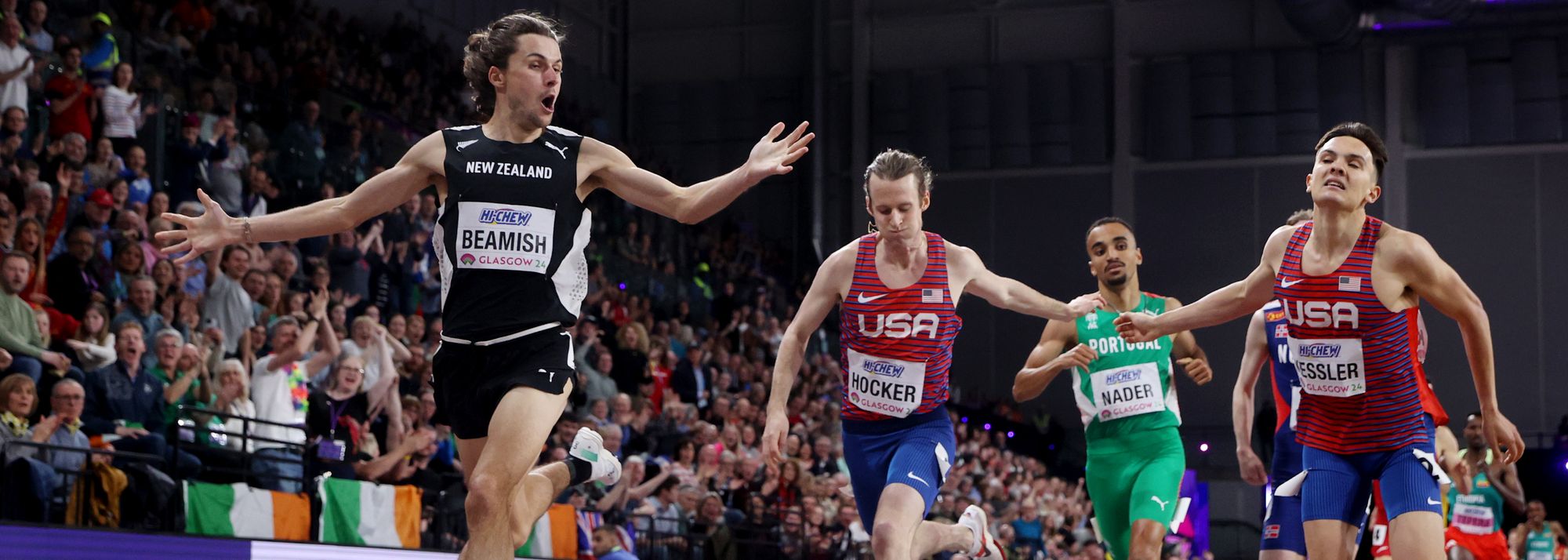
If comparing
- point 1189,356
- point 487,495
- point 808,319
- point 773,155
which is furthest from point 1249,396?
point 487,495

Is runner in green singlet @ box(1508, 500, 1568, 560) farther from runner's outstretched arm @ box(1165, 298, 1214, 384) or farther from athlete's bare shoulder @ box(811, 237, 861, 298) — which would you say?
athlete's bare shoulder @ box(811, 237, 861, 298)

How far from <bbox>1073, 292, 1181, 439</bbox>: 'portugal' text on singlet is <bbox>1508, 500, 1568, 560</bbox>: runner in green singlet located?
948 centimetres

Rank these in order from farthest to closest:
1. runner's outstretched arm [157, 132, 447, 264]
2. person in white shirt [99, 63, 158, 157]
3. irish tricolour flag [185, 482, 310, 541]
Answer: person in white shirt [99, 63, 158, 157] < irish tricolour flag [185, 482, 310, 541] < runner's outstretched arm [157, 132, 447, 264]

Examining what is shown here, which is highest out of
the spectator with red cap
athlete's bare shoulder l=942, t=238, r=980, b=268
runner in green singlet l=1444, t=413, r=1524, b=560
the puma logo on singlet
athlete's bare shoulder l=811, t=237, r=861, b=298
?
the spectator with red cap

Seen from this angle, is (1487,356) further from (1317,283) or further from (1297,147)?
(1297,147)

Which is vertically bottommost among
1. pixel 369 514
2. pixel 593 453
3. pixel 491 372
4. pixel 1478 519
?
pixel 1478 519

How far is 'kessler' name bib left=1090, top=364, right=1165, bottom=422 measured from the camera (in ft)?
28.2

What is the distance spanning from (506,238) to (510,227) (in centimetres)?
4

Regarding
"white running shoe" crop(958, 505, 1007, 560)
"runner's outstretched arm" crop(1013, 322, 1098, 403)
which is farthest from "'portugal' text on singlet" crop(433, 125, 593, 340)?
"white running shoe" crop(958, 505, 1007, 560)

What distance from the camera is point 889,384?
7.53 metres

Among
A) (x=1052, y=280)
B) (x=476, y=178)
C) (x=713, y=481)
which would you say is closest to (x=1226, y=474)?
(x=1052, y=280)

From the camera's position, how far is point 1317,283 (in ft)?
21.5

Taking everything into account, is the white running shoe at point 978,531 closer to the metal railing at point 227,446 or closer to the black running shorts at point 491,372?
the black running shorts at point 491,372

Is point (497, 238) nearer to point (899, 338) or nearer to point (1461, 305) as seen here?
point (899, 338)
